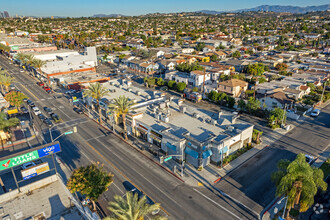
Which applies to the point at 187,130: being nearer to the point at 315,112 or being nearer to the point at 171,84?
the point at 171,84

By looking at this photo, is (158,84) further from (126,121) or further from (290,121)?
(290,121)

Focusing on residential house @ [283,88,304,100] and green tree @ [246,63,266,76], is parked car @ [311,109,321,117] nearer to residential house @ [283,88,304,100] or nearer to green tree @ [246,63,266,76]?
residential house @ [283,88,304,100]

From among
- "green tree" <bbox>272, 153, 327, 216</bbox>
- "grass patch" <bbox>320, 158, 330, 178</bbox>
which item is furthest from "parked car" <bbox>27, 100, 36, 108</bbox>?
"grass patch" <bbox>320, 158, 330, 178</bbox>

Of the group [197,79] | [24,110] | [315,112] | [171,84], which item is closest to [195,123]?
[171,84]

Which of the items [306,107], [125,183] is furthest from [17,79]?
[306,107]

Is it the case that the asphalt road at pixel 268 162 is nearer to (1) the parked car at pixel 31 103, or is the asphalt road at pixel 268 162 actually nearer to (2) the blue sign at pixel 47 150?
(2) the blue sign at pixel 47 150

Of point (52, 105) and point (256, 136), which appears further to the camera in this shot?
point (52, 105)
